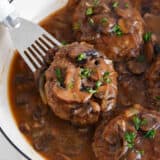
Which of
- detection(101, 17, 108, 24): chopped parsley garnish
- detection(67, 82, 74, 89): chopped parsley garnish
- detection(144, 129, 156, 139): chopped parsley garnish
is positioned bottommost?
detection(144, 129, 156, 139): chopped parsley garnish

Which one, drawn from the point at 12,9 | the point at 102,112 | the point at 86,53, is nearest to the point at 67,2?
the point at 12,9

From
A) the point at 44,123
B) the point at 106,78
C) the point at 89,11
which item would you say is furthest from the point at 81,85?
the point at 89,11

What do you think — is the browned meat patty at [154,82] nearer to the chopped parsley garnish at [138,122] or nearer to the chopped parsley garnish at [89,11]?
the chopped parsley garnish at [138,122]

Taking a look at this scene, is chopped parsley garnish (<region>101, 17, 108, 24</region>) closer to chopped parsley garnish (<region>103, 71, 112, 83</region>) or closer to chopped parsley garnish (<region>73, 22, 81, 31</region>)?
chopped parsley garnish (<region>73, 22, 81, 31</region>)

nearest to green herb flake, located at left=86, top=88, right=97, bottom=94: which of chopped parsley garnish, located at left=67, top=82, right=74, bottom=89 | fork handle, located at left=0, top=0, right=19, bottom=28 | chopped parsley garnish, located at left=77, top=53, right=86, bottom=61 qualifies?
chopped parsley garnish, located at left=67, top=82, right=74, bottom=89

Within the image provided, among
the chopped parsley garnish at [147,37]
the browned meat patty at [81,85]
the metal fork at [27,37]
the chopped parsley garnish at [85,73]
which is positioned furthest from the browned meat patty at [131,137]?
the metal fork at [27,37]
